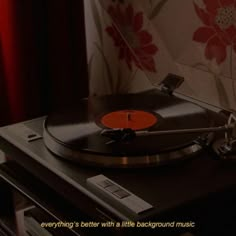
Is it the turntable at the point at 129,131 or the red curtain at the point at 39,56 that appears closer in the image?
the turntable at the point at 129,131

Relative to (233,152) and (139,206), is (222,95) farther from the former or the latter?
(139,206)

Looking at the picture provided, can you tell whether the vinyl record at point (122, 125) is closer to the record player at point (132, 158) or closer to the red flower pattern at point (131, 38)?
the record player at point (132, 158)

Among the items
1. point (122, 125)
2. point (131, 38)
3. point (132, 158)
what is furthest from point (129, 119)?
point (131, 38)

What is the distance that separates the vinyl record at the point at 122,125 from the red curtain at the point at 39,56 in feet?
0.90

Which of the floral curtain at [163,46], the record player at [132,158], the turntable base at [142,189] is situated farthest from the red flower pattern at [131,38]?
the turntable base at [142,189]

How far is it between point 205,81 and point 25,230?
0.53 m

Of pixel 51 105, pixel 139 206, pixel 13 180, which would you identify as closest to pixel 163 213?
pixel 139 206

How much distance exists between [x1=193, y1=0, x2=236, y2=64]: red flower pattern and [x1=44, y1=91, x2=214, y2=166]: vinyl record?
0.49 feet

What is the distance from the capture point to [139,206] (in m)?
0.75

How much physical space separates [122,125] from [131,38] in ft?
1.49

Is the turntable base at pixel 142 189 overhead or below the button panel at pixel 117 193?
below

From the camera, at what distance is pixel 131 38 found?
137 centimetres

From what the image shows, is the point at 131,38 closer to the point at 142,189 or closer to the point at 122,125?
the point at 122,125

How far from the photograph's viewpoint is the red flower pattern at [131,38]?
1.32 m
